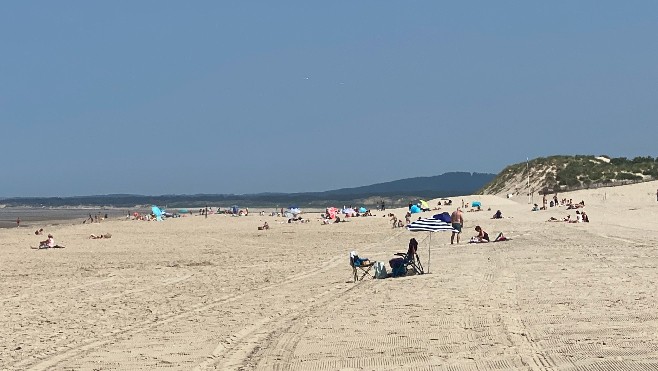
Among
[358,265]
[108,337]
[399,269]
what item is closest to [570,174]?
[399,269]

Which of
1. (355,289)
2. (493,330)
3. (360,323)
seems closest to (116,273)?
(355,289)

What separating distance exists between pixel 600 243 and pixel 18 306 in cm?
1613

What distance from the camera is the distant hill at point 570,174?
62625mm

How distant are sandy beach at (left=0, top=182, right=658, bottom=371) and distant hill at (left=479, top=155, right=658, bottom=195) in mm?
39134

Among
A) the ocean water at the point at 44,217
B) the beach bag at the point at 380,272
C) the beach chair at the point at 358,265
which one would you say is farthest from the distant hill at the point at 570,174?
the beach bag at the point at 380,272

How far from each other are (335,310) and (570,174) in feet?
192

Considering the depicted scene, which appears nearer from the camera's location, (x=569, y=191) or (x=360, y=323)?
(x=360, y=323)

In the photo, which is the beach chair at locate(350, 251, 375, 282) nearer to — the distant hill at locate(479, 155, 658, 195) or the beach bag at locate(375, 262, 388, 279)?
the beach bag at locate(375, 262, 388, 279)

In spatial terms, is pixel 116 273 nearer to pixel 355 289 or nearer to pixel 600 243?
pixel 355 289

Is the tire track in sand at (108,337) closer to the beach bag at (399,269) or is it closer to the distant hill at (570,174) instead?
the beach bag at (399,269)

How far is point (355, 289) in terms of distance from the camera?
47.9 feet

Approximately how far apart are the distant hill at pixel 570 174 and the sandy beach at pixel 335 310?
39134 millimetres

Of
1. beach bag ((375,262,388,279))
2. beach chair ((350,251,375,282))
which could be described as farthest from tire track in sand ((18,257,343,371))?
beach bag ((375,262,388,279))

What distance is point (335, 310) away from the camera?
11711 mm
